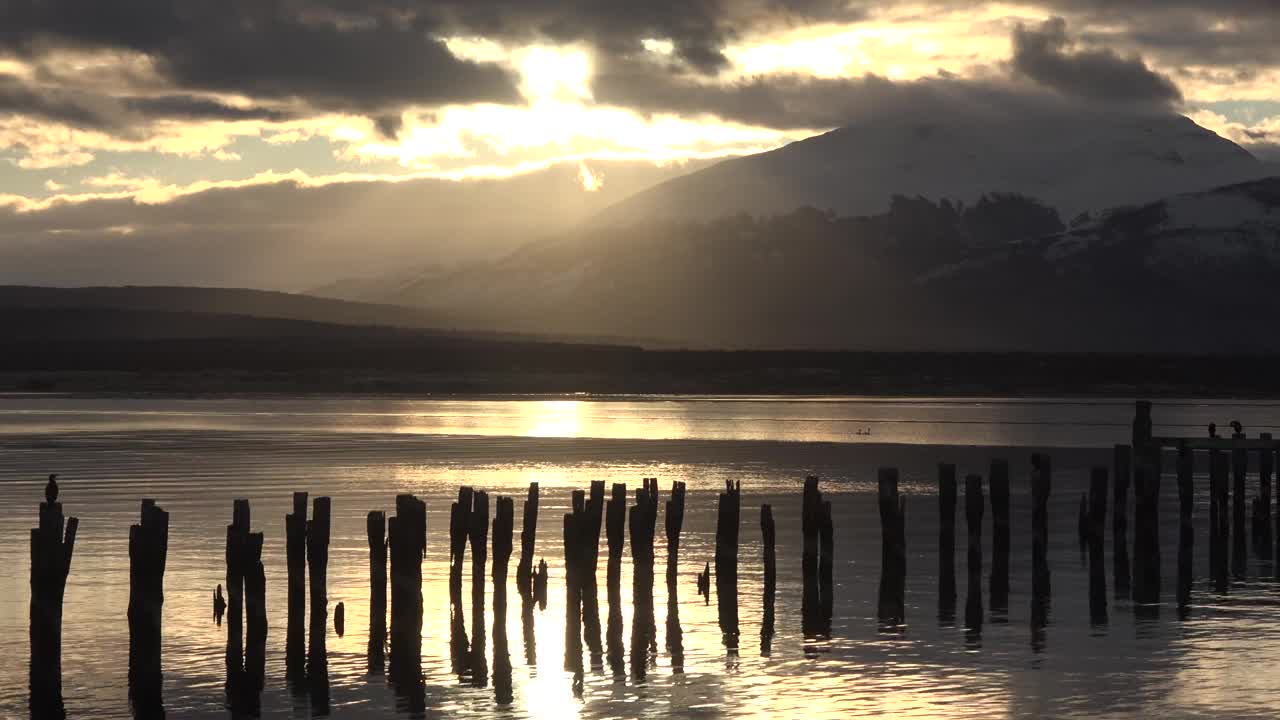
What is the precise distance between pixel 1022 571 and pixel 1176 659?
9066 mm

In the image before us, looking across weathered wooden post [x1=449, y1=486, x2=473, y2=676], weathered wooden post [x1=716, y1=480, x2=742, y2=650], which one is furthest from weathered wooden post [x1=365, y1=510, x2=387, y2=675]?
weathered wooden post [x1=716, y1=480, x2=742, y2=650]

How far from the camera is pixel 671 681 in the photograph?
23438 millimetres

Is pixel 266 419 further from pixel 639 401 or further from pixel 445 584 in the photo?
pixel 445 584

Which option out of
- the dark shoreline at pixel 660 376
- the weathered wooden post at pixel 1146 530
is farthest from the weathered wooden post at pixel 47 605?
the dark shoreline at pixel 660 376

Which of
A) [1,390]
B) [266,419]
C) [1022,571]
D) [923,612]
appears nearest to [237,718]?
[923,612]

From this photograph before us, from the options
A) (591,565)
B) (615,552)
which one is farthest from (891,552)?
(591,565)

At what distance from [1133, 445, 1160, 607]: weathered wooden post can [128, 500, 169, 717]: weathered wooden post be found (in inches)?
630

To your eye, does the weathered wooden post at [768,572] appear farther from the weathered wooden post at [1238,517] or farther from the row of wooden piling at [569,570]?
the weathered wooden post at [1238,517]

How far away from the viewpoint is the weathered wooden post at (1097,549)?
2975cm

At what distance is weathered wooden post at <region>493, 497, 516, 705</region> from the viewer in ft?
77.6

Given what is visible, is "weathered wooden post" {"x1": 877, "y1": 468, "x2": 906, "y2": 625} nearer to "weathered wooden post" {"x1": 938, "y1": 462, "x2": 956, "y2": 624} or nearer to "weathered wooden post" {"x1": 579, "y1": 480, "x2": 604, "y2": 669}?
"weathered wooden post" {"x1": 938, "y1": 462, "x2": 956, "y2": 624}

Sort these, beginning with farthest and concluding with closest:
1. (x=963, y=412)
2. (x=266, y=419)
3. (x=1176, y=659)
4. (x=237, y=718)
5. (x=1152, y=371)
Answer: (x=1152, y=371)
(x=963, y=412)
(x=266, y=419)
(x=1176, y=659)
(x=237, y=718)

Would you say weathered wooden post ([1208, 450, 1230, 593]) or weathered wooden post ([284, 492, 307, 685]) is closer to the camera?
weathered wooden post ([284, 492, 307, 685])

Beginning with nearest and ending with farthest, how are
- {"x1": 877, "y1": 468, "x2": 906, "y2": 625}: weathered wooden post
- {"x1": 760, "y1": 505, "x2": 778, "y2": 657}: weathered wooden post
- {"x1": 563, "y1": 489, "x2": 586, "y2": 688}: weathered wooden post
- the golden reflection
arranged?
{"x1": 563, "y1": 489, "x2": 586, "y2": 688}: weathered wooden post
{"x1": 760, "y1": 505, "x2": 778, "y2": 657}: weathered wooden post
{"x1": 877, "y1": 468, "x2": 906, "y2": 625}: weathered wooden post
the golden reflection
